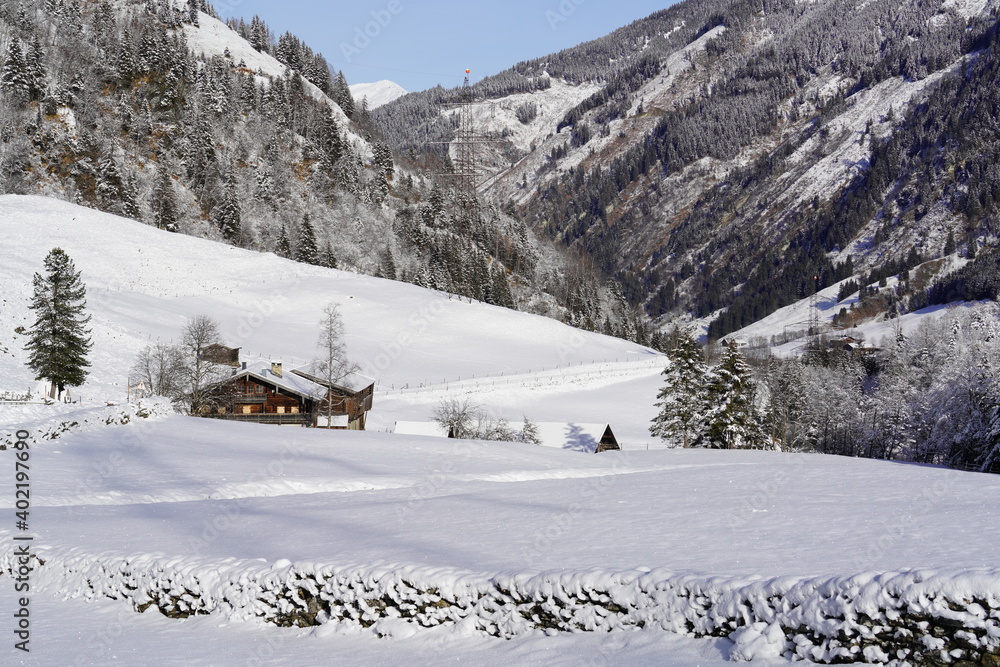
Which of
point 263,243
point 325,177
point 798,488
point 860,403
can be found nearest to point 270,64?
point 325,177

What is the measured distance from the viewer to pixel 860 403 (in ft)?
281

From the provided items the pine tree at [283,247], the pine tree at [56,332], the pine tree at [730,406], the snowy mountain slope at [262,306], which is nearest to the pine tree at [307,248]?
the pine tree at [283,247]

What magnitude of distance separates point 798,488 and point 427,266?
400 ft

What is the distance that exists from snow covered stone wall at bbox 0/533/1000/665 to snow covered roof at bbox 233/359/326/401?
40369 millimetres

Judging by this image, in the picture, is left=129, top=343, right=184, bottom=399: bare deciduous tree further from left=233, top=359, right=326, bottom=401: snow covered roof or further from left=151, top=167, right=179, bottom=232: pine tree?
left=151, top=167, right=179, bottom=232: pine tree

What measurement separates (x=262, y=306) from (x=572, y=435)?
168 ft

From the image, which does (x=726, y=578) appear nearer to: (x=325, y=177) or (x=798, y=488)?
(x=798, y=488)

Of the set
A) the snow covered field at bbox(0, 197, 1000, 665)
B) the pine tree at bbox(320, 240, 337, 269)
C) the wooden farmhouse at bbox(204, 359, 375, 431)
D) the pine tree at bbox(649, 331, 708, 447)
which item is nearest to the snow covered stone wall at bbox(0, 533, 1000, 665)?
the snow covered field at bbox(0, 197, 1000, 665)

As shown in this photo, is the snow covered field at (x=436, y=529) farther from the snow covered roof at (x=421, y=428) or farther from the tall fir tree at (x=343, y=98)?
the tall fir tree at (x=343, y=98)

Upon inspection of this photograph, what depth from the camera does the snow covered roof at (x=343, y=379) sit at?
58.5 meters

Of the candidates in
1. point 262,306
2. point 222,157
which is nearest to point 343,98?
point 222,157

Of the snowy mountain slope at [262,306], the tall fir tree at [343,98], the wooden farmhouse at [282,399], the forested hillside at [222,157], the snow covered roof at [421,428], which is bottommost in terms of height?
the snow covered roof at [421,428]

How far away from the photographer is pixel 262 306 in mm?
87500

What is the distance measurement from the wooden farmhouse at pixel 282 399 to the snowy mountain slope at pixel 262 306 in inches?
433
